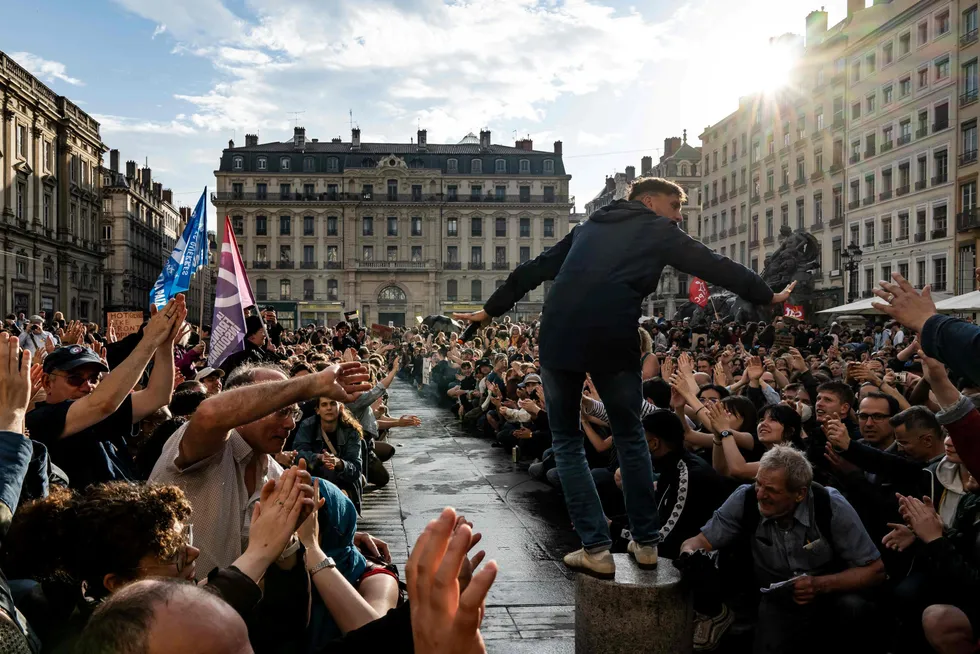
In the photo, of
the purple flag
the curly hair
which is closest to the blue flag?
the purple flag

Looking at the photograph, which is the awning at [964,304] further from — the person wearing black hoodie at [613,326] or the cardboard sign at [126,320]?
the cardboard sign at [126,320]

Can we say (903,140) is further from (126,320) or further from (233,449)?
(233,449)

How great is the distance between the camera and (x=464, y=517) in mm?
1909

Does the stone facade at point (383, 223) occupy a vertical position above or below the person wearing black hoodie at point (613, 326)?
above

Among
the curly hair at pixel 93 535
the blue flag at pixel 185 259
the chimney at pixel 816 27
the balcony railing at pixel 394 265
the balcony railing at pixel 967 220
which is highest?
the chimney at pixel 816 27

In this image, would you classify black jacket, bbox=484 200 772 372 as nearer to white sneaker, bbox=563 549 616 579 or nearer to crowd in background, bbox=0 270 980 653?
crowd in background, bbox=0 270 980 653

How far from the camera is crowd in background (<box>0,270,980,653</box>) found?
1.95 meters

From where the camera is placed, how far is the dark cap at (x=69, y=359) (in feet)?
14.2

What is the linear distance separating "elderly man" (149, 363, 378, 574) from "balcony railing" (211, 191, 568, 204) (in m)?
77.4

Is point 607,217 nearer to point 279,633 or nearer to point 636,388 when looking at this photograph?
point 636,388

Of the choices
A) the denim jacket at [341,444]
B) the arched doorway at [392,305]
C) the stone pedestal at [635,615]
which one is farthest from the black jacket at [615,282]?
the arched doorway at [392,305]

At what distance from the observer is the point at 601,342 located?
3859 mm

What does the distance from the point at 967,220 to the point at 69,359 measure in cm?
4127

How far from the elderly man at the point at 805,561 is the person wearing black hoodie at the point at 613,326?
71cm
